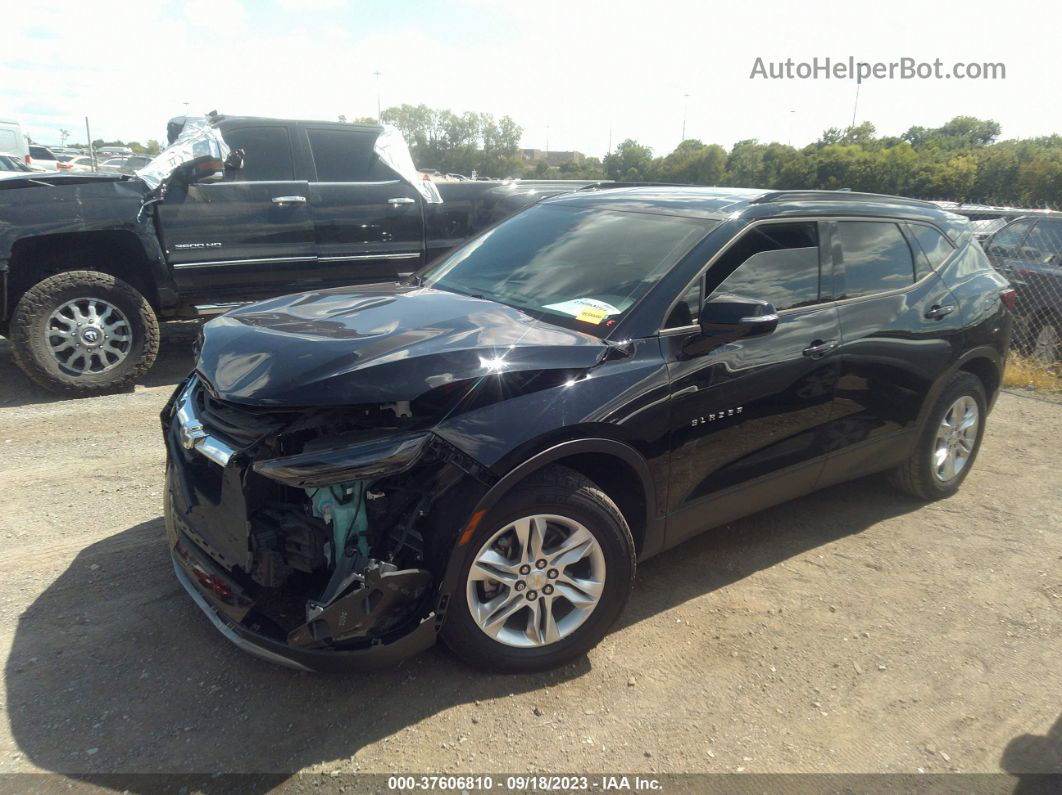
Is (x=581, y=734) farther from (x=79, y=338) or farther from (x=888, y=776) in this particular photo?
(x=79, y=338)

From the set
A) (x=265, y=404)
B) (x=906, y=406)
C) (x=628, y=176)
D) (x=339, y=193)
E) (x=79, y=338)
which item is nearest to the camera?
(x=265, y=404)

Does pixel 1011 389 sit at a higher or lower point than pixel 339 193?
lower

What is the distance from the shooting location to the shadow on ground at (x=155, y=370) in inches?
234

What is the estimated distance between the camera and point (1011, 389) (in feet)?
24.9

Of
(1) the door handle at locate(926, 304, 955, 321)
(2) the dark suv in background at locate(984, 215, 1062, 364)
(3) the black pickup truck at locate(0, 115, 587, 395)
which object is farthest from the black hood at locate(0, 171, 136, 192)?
(2) the dark suv in background at locate(984, 215, 1062, 364)

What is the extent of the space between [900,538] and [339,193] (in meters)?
5.34

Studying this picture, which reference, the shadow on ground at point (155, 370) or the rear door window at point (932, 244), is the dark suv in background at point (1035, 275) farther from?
the shadow on ground at point (155, 370)

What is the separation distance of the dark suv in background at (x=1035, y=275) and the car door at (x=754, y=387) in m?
5.92

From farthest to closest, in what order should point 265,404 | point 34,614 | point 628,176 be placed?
1. point 628,176
2. point 34,614
3. point 265,404

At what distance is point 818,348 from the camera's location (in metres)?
3.61

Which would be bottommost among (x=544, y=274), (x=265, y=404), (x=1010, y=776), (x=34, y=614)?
(x=1010, y=776)

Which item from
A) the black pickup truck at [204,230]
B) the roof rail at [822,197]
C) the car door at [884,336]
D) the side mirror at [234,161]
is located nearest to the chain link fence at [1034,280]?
the roof rail at [822,197]

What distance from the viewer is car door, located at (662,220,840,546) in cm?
316

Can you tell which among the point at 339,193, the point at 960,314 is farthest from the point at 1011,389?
the point at 339,193
